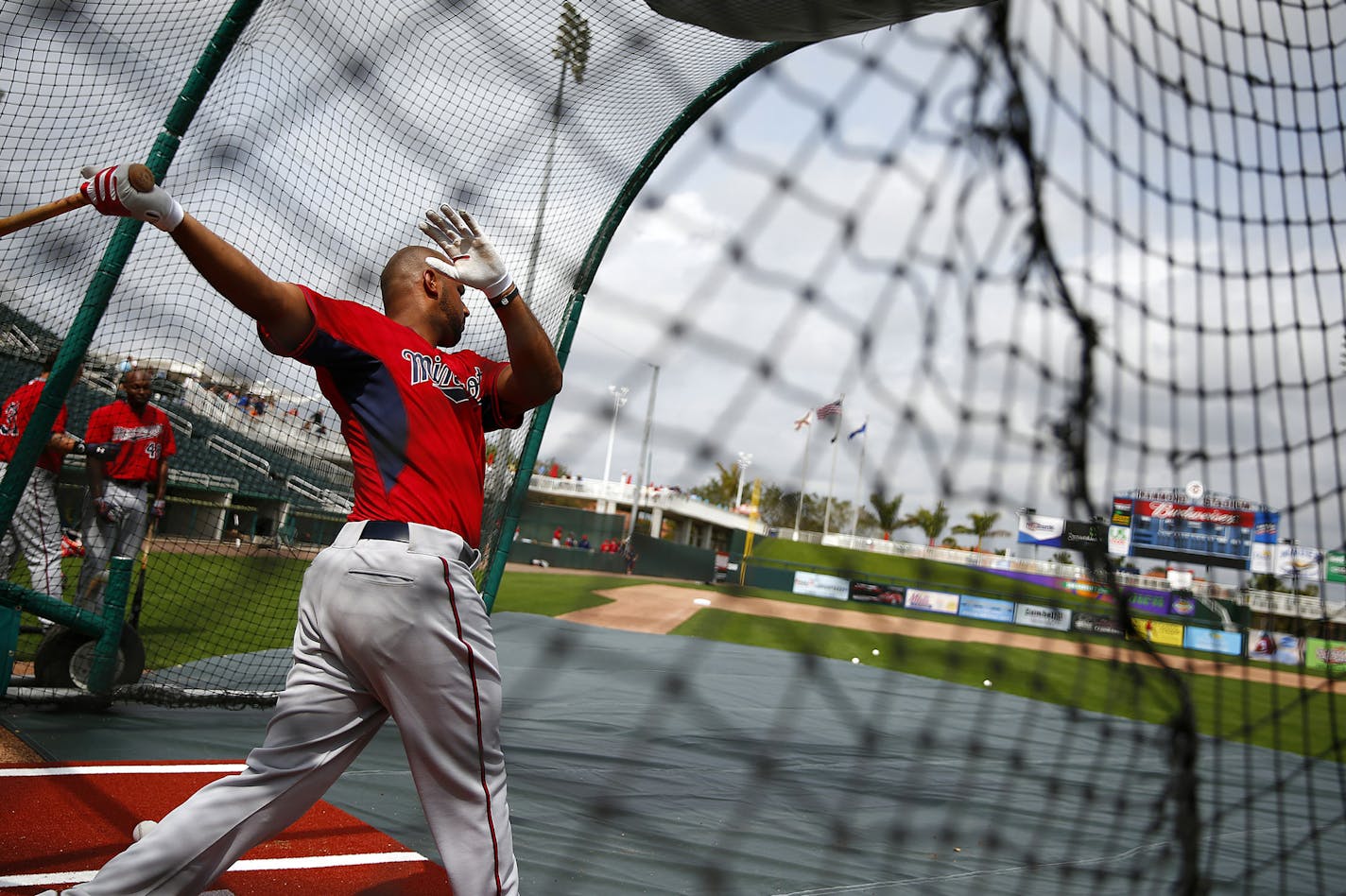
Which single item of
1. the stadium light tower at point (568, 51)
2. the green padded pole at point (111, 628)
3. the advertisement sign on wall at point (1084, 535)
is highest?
the stadium light tower at point (568, 51)

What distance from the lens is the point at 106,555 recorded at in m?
4.89

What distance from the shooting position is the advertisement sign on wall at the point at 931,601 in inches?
1002

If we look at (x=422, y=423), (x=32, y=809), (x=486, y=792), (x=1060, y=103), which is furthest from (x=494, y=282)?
(x=32, y=809)

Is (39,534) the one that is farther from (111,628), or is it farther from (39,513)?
(111,628)

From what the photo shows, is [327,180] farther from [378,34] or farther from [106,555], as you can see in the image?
[106,555]

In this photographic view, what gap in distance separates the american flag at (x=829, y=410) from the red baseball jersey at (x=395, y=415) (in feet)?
2.98

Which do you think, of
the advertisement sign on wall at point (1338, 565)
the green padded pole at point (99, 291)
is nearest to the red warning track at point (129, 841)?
the green padded pole at point (99, 291)

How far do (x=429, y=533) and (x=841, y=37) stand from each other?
5.56ft

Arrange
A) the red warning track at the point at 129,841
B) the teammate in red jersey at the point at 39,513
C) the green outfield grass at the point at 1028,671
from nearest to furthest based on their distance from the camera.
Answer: the red warning track at the point at 129,841, the teammate in red jersey at the point at 39,513, the green outfield grass at the point at 1028,671

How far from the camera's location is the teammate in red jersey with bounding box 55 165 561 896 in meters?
1.73

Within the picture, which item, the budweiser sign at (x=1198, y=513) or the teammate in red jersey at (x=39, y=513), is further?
the budweiser sign at (x=1198, y=513)

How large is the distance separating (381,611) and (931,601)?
1014 inches

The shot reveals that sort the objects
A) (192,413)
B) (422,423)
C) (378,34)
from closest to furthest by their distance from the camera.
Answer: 1. (422,423)
2. (378,34)
3. (192,413)

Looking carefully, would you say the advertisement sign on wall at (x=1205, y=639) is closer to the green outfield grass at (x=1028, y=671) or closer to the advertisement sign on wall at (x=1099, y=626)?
the green outfield grass at (x=1028, y=671)
